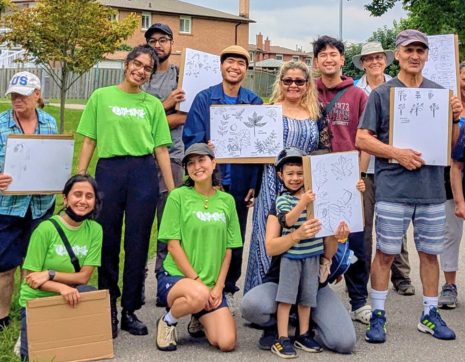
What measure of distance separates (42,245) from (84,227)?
1.13ft

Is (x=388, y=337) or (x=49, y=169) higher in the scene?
(x=49, y=169)

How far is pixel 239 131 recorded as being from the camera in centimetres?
558

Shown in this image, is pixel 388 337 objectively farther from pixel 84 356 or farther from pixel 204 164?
pixel 84 356

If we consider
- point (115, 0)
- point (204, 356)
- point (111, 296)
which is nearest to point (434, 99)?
point (204, 356)

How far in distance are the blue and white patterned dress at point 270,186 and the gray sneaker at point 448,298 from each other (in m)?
1.88

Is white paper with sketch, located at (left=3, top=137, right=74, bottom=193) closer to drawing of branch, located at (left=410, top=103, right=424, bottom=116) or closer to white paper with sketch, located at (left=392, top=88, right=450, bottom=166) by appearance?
white paper with sketch, located at (left=392, top=88, right=450, bottom=166)

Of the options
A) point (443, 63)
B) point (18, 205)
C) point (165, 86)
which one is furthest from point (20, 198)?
point (443, 63)

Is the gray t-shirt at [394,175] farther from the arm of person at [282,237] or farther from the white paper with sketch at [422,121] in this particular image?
the arm of person at [282,237]

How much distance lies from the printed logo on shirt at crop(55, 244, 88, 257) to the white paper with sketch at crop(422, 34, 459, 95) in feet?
10.7

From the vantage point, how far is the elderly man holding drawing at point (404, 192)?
5.20m

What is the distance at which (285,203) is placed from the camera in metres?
5.00

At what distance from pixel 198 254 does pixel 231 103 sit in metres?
1.39

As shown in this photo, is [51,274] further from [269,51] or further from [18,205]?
[269,51]

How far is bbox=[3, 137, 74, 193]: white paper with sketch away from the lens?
5070 mm
